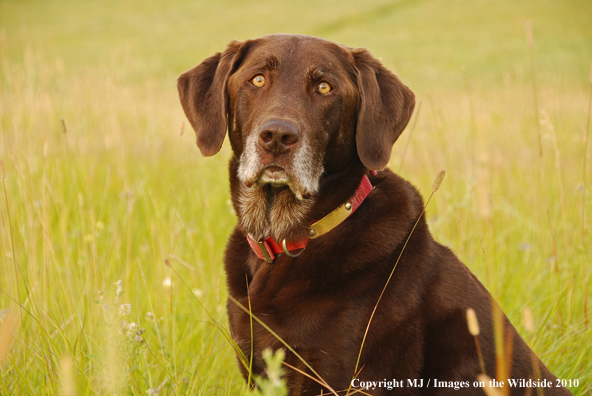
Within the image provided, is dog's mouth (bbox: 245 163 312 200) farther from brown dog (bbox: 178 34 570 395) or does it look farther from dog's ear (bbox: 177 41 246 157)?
dog's ear (bbox: 177 41 246 157)

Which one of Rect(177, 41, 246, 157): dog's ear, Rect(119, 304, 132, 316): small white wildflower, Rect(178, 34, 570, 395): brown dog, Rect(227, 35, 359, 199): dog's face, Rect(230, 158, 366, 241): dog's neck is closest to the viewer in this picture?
Rect(119, 304, 132, 316): small white wildflower

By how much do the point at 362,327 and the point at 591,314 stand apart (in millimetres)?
1804

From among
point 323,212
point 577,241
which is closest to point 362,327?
point 323,212

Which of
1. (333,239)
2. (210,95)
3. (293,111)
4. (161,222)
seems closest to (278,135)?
(293,111)

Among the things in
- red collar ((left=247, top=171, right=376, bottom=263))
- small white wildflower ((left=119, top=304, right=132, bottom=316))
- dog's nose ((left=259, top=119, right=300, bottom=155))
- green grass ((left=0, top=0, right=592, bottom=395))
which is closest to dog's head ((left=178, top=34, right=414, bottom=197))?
dog's nose ((left=259, top=119, right=300, bottom=155))

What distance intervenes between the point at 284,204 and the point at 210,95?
2.41 ft

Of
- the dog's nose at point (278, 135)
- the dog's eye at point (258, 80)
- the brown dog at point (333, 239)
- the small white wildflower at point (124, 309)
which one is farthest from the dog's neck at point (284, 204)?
the small white wildflower at point (124, 309)

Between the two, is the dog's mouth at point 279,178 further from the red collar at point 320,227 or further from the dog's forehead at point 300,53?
the dog's forehead at point 300,53

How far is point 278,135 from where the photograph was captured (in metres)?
2.26

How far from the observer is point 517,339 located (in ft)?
7.00

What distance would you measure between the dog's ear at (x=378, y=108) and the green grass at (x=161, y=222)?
39cm

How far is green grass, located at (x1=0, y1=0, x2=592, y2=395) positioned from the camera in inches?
88.4

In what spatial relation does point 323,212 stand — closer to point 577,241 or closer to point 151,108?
point 577,241

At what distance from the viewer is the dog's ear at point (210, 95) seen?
A: 2.66m
